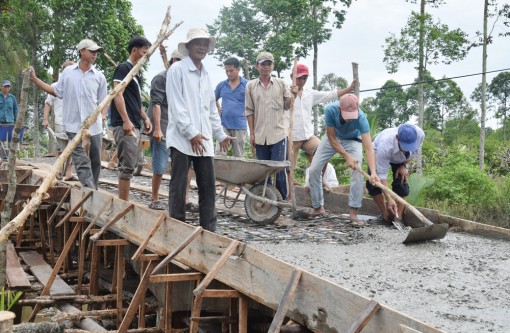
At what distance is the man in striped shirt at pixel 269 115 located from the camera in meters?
7.86

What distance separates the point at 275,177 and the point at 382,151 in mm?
1401

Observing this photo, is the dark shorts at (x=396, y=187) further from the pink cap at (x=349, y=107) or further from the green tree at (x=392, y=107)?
the green tree at (x=392, y=107)

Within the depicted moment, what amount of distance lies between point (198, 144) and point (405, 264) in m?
2.03

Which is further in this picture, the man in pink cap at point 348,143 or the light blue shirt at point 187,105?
the man in pink cap at point 348,143

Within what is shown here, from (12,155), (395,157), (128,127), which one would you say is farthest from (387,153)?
→ (12,155)

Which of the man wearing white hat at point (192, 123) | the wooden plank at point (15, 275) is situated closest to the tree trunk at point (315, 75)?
the wooden plank at point (15, 275)

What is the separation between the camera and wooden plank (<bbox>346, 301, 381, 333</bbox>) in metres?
3.13

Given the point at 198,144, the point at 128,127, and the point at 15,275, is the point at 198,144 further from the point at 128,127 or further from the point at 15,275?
the point at 15,275

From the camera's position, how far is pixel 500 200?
11930 mm

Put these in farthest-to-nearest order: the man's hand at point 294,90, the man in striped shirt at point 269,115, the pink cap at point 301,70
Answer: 1. the pink cap at point 301,70
2. the man in striped shirt at point 269,115
3. the man's hand at point 294,90

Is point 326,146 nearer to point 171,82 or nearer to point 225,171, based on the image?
point 225,171

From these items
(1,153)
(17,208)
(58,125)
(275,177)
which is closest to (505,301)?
(275,177)

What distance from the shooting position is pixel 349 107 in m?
6.86

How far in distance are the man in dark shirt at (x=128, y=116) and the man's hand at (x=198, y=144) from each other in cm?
150
